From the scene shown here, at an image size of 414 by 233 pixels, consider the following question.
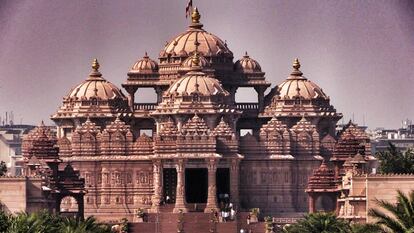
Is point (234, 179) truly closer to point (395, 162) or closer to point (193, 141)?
point (193, 141)

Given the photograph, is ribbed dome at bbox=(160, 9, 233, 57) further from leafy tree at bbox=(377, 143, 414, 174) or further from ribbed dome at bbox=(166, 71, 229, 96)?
leafy tree at bbox=(377, 143, 414, 174)

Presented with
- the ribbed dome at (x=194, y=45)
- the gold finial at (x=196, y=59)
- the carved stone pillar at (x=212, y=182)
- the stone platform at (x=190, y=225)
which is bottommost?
the stone platform at (x=190, y=225)

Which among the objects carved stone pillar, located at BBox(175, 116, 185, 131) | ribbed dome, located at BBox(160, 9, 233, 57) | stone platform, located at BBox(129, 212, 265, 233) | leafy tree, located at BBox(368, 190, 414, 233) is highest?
ribbed dome, located at BBox(160, 9, 233, 57)

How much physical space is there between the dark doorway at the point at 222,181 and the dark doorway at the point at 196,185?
952 millimetres

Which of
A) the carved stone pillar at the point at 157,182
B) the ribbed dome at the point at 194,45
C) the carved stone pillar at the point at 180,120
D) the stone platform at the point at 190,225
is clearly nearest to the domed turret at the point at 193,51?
the ribbed dome at the point at 194,45

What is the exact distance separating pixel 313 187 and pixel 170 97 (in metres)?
19.7

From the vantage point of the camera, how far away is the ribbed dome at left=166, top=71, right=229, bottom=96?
18862 centimetres

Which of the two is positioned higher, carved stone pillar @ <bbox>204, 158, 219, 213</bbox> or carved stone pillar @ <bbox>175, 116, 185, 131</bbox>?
carved stone pillar @ <bbox>175, 116, 185, 131</bbox>

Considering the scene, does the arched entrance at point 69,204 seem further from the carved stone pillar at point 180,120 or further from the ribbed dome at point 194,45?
the ribbed dome at point 194,45

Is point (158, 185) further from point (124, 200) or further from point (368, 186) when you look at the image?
point (368, 186)

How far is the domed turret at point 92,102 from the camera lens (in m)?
197

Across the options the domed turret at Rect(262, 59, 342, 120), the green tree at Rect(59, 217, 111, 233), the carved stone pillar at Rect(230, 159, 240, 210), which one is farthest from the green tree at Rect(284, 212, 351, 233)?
the domed turret at Rect(262, 59, 342, 120)

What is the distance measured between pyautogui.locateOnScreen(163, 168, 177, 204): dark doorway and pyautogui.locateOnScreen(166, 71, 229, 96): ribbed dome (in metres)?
5.52

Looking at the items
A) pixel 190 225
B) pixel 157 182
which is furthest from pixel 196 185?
pixel 190 225
